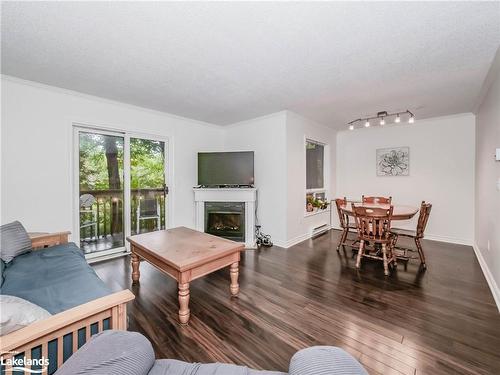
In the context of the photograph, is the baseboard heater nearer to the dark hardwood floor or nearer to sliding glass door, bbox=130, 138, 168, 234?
the dark hardwood floor

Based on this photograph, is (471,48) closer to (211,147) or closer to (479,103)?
(479,103)

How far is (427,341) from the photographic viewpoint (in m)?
1.64

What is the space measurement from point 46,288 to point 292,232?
329 centimetres

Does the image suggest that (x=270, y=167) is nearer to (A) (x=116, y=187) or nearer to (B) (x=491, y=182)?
(A) (x=116, y=187)

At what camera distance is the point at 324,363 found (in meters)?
0.79

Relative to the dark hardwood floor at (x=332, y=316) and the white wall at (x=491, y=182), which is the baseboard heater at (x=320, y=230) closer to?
the dark hardwood floor at (x=332, y=316)

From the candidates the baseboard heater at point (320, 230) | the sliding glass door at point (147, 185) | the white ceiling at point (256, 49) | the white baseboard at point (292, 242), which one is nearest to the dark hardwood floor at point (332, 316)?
the white baseboard at point (292, 242)

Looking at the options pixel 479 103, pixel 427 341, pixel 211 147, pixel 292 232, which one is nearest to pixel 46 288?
pixel 427 341

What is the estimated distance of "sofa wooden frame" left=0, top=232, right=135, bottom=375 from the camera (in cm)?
87

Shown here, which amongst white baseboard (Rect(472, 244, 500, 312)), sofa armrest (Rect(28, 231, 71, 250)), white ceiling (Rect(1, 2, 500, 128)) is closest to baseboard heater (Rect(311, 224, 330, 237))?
white baseboard (Rect(472, 244, 500, 312))

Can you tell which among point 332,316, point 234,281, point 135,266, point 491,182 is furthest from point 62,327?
point 491,182

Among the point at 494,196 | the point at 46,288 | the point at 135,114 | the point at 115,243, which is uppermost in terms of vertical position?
the point at 135,114

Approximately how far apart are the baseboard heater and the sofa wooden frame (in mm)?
3882

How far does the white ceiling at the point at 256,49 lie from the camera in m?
1.58
